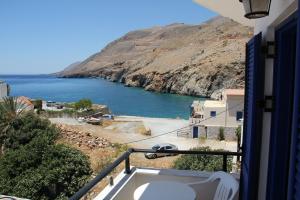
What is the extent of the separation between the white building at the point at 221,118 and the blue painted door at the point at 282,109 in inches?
815

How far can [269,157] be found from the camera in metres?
2.70

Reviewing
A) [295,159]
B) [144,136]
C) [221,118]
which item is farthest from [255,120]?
[144,136]

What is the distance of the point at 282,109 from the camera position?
2498mm

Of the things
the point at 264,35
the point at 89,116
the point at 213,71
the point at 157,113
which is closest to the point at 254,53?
the point at 264,35

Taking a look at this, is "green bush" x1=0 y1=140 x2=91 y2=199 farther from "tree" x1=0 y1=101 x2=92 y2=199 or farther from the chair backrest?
the chair backrest

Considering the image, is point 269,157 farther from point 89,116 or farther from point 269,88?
point 89,116

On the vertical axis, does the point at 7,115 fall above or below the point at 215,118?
Answer: above

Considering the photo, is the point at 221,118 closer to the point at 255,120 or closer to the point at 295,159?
the point at 255,120

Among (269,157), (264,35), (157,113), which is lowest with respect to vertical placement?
(157,113)

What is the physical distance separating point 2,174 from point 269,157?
10681 mm

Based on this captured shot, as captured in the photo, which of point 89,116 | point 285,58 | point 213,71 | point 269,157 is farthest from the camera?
point 213,71

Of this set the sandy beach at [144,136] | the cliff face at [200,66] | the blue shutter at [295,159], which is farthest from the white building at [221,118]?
the cliff face at [200,66]

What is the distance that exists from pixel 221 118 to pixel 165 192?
21.8 m

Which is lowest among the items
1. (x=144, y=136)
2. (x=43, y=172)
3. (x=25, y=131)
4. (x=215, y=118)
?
(x=144, y=136)
